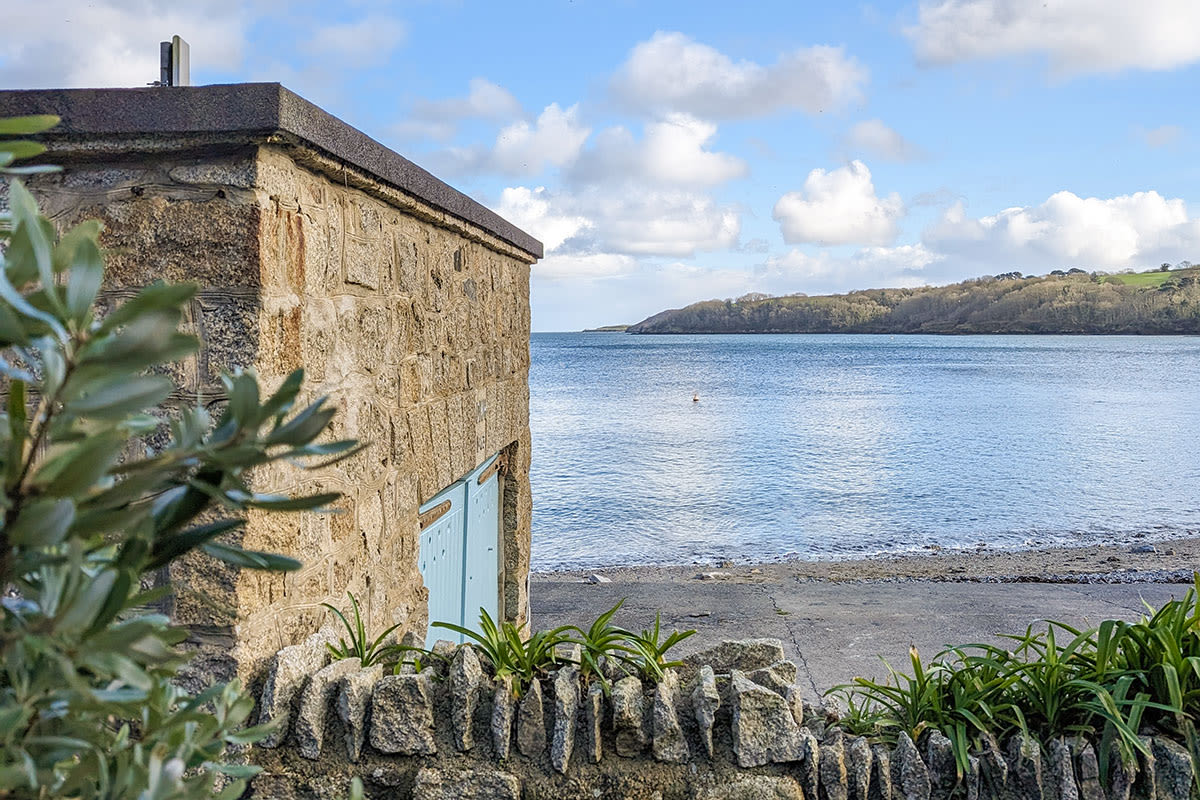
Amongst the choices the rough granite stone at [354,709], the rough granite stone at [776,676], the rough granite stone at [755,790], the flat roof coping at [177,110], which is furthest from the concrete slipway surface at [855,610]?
the flat roof coping at [177,110]

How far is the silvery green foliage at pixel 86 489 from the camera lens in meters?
0.67

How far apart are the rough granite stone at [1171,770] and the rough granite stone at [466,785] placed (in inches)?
62.6

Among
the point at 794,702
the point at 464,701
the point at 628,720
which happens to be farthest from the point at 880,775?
the point at 464,701

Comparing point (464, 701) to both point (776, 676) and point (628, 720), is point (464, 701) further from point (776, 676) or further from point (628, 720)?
point (776, 676)

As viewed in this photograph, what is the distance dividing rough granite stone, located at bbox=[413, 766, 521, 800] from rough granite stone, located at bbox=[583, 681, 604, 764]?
0.65ft

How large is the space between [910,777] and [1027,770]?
0.29m

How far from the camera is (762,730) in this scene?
2.34 m

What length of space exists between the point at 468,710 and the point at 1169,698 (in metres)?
1.80

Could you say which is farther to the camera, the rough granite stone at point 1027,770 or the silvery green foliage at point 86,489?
the rough granite stone at point 1027,770

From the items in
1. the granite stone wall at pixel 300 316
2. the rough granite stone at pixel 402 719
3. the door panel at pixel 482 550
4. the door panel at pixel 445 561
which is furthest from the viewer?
the door panel at pixel 482 550

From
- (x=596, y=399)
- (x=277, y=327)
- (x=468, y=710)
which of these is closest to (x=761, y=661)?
(x=468, y=710)

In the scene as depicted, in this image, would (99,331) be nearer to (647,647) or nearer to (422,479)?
(647,647)

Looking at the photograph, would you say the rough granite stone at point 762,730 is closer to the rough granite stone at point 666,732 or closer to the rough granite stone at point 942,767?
the rough granite stone at point 666,732

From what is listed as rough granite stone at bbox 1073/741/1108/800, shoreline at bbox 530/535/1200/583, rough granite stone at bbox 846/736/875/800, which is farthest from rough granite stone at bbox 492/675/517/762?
shoreline at bbox 530/535/1200/583
